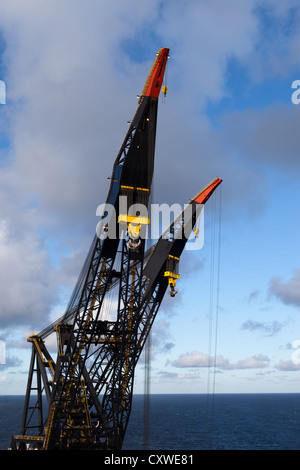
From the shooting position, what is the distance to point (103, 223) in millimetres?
46125

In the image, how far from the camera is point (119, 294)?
1908 inches

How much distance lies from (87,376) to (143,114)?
2622cm

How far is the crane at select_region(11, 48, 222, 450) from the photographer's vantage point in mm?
44812

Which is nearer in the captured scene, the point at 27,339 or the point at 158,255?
the point at 158,255

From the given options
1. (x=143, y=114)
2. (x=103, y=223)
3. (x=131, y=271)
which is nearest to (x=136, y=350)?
(x=131, y=271)

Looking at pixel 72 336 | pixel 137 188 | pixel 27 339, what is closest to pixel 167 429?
pixel 27 339

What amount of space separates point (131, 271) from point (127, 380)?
37.3 ft

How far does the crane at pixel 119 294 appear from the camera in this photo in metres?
44.8

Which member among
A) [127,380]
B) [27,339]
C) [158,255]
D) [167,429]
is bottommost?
[167,429]
